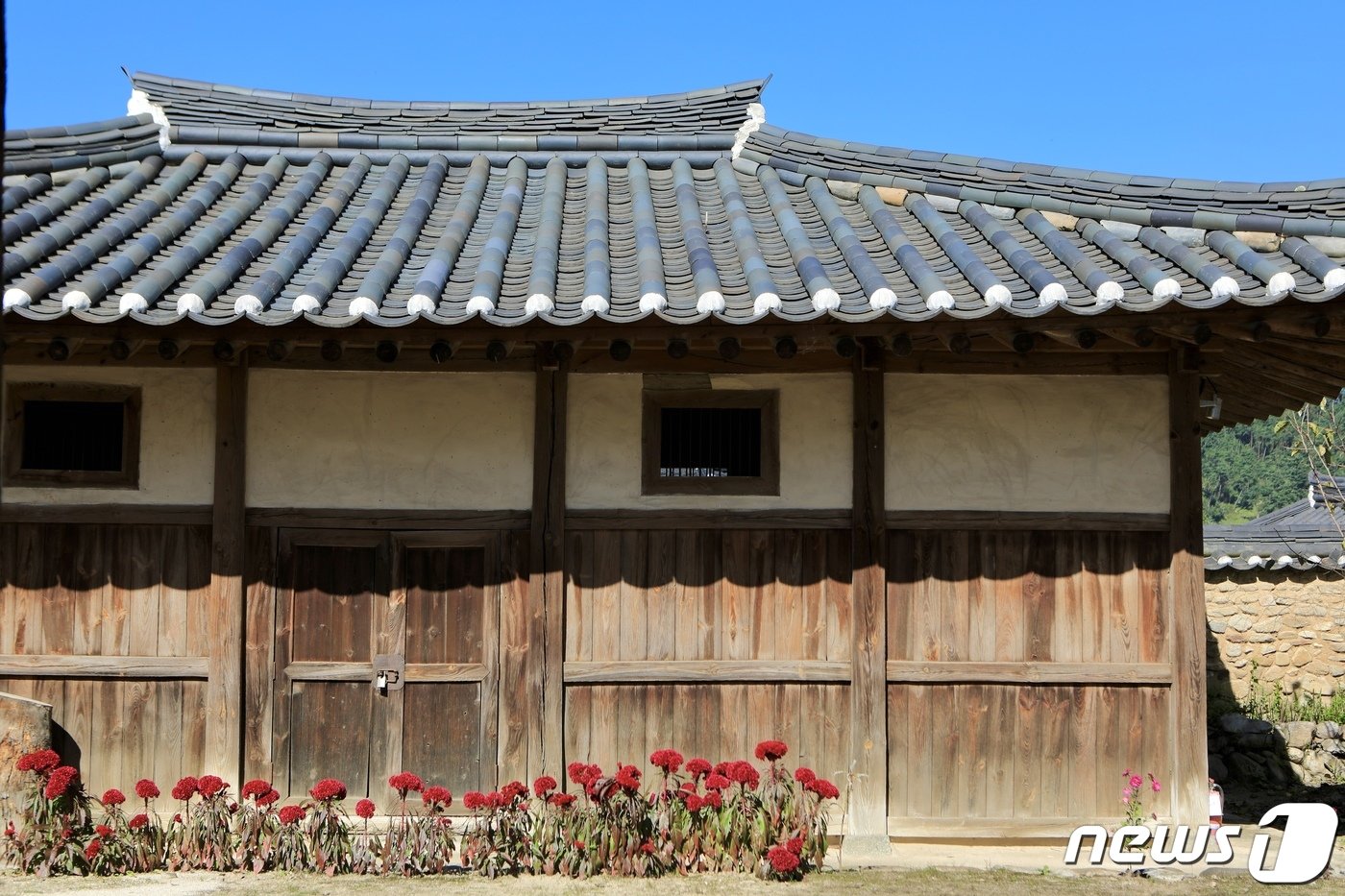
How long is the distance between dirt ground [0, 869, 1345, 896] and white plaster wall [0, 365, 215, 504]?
2167 mm

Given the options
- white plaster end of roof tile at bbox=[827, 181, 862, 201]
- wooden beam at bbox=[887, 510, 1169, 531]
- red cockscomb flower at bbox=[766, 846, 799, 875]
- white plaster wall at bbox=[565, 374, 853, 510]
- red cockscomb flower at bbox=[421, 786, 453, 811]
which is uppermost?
white plaster end of roof tile at bbox=[827, 181, 862, 201]

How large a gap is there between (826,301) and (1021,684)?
274cm

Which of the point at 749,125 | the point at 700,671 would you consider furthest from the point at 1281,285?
the point at 749,125

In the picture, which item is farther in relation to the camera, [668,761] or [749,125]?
[749,125]

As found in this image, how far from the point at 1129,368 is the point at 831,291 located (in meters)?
2.22

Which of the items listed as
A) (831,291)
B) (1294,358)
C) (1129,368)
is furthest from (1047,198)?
(831,291)

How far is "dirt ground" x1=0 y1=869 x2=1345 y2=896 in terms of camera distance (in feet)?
20.5

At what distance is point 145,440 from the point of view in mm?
7352

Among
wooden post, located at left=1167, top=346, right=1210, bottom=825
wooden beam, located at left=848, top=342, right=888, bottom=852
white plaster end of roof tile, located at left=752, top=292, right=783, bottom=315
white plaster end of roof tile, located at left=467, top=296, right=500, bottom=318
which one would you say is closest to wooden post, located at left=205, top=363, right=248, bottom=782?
white plaster end of roof tile, located at left=467, top=296, right=500, bottom=318

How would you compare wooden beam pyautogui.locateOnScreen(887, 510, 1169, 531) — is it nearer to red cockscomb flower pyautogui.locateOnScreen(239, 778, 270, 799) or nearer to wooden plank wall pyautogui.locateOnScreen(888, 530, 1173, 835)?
wooden plank wall pyautogui.locateOnScreen(888, 530, 1173, 835)

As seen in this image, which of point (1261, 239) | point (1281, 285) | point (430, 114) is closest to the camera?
point (1281, 285)

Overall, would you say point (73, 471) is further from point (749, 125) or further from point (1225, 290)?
point (1225, 290)

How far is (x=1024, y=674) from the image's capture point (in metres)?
7.38

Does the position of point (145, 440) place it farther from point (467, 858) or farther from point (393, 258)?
point (467, 858)
